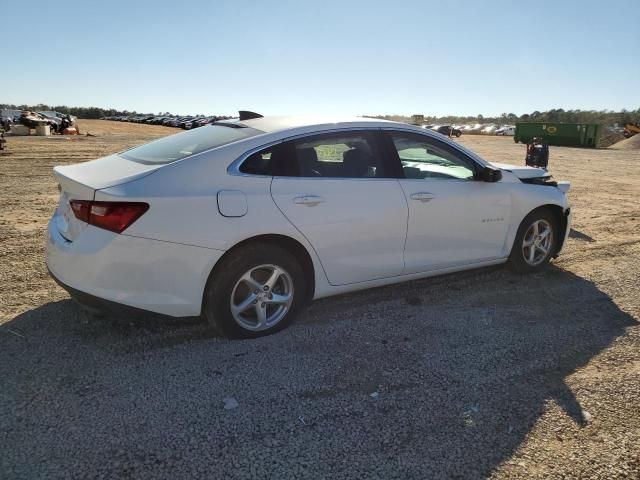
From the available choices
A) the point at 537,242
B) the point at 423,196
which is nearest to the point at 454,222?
the point at 423,196

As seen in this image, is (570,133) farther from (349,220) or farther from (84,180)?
(84,180)

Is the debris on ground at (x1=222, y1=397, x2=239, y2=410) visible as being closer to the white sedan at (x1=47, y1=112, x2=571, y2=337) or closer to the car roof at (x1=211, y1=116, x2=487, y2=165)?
the white sedan at (x1=47, y1=112, x2=571, y2=337)

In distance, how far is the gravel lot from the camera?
259cm

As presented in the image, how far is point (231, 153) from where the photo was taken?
3699 mm

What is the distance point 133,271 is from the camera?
3.31 meters

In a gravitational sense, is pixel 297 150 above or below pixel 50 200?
above

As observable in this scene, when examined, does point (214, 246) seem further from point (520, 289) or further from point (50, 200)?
point (50, 200)

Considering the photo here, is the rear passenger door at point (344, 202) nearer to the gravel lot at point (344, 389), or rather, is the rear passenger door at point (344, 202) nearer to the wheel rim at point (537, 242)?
the gravel lot at point (344, 389)

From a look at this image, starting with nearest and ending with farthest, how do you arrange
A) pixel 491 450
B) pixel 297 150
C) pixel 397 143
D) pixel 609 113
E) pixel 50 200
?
pixel 491 450 < pixel 297 150 < pixel 397 143 < pixel 50 200 < pixel 609 113

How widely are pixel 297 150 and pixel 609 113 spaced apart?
11486 centimetres

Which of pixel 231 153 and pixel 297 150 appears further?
pixel 297 150

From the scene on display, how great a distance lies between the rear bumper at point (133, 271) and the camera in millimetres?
3277

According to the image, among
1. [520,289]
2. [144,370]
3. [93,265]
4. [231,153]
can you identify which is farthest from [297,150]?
[520,289]

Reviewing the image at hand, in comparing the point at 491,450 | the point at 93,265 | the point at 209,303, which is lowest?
the point at 491,450
